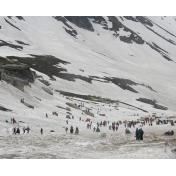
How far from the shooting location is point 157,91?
145500 mm

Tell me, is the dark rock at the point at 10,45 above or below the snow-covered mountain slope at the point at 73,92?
above

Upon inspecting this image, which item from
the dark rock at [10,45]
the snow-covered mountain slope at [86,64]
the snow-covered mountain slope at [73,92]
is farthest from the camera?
the dark rock at [10,45]

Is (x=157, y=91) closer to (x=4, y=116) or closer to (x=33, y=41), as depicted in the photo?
(x=33, y=41)

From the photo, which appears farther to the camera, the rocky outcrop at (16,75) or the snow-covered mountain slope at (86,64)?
the snow-covered mountain slope at (86,64)

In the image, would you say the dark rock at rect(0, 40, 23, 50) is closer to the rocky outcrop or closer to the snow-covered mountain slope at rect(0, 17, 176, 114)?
the snow-covered mountain slope at rect(0, 17, 176, 114)

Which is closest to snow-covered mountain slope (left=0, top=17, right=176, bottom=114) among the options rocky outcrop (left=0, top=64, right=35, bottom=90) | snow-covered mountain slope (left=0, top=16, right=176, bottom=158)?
snow-covered mountain slope (left=0, top=16, right=176, bottom=158)

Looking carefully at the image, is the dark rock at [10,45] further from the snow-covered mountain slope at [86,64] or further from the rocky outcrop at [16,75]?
the rocky outcrop at [16,75]

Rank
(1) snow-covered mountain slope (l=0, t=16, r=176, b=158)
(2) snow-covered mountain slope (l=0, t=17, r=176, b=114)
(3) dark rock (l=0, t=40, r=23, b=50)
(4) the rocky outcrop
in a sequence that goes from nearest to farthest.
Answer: (1) snow-covered mountain slope (l=0, t=16, r=176, b=158) → (4) the rocky outcrop → (2) snow-covered mountain slope (l=0, t=17, r=176, b=114) → (3) dark rock (l=0, t=40, r=23, b=50)

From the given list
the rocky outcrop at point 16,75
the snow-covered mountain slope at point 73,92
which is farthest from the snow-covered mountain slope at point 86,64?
the rocky outcrop at point 16,75

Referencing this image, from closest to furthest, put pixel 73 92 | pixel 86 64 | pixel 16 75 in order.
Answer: pixel 16 75
pixel 73 92
pixel 86 64

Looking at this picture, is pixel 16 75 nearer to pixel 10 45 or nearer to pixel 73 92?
pixel 73 92

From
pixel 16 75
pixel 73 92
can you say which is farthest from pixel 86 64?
pixel 16 75
